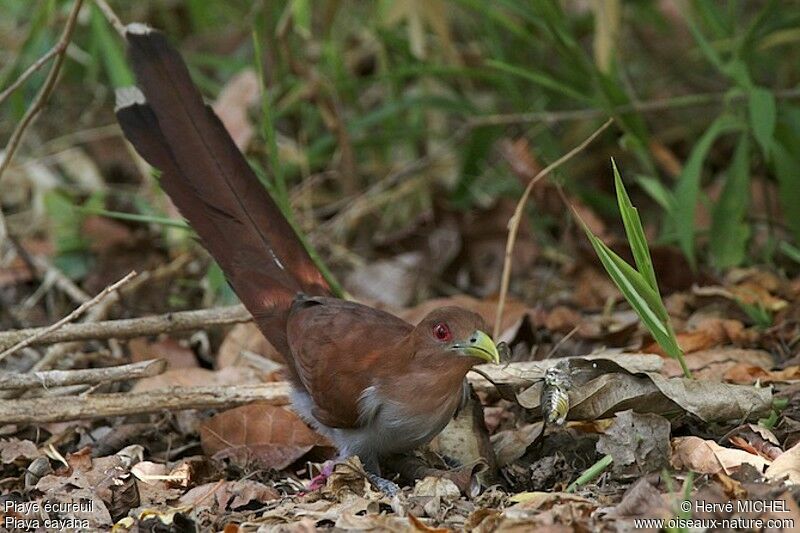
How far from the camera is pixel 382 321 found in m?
3.51

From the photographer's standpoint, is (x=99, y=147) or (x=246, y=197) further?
(x=99, y=147)

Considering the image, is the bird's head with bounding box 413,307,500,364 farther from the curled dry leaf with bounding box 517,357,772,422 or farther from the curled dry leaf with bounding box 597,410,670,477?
the curled dry leaf with bounding box 597,410,670,477

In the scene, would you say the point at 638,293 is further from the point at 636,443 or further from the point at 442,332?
the point at 442,332

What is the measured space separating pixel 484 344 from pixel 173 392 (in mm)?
997

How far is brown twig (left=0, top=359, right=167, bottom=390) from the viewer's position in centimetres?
339

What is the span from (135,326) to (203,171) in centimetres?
56

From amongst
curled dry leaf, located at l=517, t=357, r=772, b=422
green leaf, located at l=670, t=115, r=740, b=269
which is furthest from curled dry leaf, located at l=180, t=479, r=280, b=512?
green leaf, located at l=670, t=115, r=740, b=269

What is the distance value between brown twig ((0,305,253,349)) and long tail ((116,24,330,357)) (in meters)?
0.17

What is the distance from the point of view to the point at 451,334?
3246mm

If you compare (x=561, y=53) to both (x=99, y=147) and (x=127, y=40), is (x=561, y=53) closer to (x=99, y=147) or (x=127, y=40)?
(x=127, y=40)

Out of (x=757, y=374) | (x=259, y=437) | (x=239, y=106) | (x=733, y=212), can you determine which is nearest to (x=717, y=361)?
(x=757, y=374)

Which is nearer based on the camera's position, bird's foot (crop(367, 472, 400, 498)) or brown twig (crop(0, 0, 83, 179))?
bird's foot (crop(367, 472, 400, 498))

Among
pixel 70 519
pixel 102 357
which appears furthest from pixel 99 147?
pixel 70 519

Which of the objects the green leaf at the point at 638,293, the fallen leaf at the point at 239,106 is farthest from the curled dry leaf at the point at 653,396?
the fallen leaf at the point at 239,106
